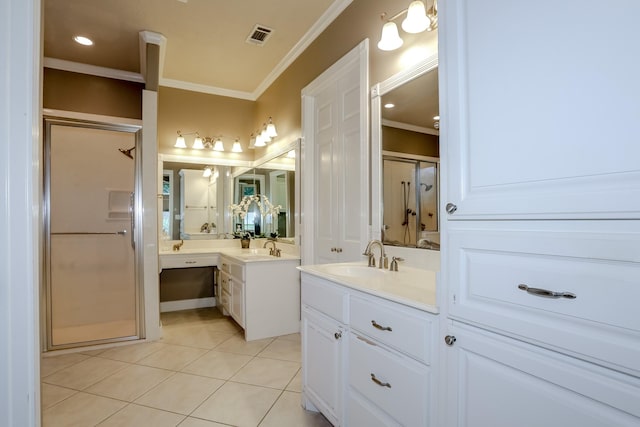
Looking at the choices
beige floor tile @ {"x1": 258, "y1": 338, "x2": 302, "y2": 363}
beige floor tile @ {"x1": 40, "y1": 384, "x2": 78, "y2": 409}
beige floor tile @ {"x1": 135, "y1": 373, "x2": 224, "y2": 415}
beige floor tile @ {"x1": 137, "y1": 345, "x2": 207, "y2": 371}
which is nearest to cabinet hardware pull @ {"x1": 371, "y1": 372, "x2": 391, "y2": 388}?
beige floor tile @ {"x1": 135, "y1": 373, "x2": 224, "y2": 415}

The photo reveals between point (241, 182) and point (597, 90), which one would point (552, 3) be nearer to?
point (597, 90)

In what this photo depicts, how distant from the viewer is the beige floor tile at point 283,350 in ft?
8.91

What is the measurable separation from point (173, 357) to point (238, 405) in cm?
103

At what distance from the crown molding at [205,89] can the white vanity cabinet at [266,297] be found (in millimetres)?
2239

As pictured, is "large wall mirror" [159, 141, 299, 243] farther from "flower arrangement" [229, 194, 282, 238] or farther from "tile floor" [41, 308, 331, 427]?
"tile floor" [41, 308, 331, 427]

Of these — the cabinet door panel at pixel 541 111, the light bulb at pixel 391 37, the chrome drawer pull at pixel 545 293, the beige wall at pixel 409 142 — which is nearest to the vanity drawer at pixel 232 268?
the beige wall at pixel 409 142

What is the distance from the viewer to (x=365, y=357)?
56.7 inches

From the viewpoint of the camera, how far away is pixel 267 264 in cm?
312

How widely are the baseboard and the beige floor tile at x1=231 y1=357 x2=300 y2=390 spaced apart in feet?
5.91

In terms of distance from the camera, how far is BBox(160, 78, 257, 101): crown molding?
4.00 metres

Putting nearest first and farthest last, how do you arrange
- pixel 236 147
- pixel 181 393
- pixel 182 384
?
pixel 181 393 → pixel 182 384 → pixel 236 147

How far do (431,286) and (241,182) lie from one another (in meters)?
3.17

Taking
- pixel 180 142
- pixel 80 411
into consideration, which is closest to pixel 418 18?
pixel 80 411

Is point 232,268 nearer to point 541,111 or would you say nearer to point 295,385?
point 295,385
